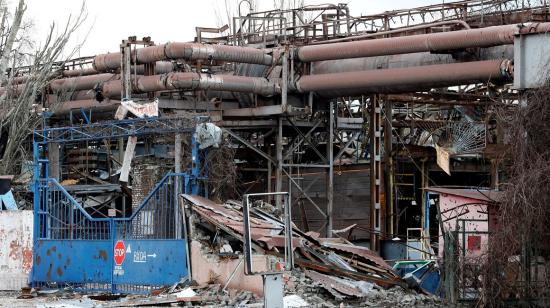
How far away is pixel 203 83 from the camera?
25250 mm

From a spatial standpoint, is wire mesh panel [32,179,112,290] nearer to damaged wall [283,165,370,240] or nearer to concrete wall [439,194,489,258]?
concrete wall [439,194,489,258]

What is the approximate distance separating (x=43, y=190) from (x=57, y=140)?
1.32m

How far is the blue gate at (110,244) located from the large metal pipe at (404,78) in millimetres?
5795

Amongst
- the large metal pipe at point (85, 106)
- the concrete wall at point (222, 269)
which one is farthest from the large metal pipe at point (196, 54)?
the concrete wall at point (222, 269)

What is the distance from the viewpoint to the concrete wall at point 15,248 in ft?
80.8

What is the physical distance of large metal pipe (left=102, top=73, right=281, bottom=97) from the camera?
82.4 feet

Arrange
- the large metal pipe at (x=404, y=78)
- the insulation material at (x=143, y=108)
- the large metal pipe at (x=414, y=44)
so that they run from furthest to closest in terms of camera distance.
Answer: the insulation material at (x=143, y=108)
the large metal pipe at (x=404, y=78)
the large metal pipe at (x=414, y=44)

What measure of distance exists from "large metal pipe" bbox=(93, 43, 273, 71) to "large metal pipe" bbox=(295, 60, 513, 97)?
1.38 meters

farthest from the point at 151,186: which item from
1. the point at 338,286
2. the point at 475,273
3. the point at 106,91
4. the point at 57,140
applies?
the point at 475,273

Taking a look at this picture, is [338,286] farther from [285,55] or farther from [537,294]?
[285,55]

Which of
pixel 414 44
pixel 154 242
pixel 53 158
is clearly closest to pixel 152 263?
pixel 154 242

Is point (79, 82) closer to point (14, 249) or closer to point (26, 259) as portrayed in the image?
point (14, 249)

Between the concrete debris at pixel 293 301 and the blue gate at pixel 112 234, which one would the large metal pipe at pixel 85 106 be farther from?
the concrete debris at pixel 293 301

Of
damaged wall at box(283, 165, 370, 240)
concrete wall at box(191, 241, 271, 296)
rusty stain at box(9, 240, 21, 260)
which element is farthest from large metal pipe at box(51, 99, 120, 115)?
concrete wall at box(191, 241, 271, 296)
